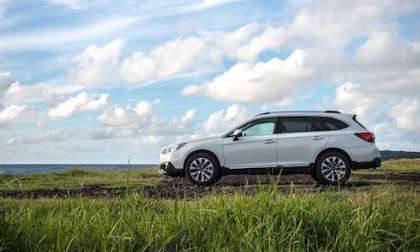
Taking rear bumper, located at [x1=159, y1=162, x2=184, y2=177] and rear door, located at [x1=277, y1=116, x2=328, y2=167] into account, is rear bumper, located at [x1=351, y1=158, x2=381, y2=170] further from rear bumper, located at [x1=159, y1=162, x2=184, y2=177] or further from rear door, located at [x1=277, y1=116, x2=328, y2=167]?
rear bumper, located at [x1=159, y1=162, x2=184, y2=177]

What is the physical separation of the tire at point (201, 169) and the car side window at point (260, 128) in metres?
1.08

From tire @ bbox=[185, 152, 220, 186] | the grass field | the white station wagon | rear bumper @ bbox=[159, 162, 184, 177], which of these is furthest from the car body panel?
the grass field

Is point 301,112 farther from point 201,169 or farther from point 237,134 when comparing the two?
point 201,169

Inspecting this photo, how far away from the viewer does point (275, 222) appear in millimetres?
5875

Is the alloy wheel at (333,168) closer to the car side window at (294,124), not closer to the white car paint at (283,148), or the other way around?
the white car paint at (283,148)

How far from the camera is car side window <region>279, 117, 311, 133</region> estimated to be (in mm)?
14383

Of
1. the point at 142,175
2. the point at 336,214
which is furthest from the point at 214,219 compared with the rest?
the point at 142,175

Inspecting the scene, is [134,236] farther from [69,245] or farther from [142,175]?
[142,175]

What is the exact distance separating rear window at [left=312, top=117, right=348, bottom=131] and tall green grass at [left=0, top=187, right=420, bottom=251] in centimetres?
759

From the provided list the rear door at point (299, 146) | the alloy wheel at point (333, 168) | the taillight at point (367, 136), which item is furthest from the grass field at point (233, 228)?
the taillight at point (367, 136)

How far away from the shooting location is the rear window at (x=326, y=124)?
14.2 m

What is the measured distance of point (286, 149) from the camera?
14.2 meters

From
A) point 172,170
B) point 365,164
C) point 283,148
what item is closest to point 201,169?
point 172,170

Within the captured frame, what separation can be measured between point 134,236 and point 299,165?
899 cm
